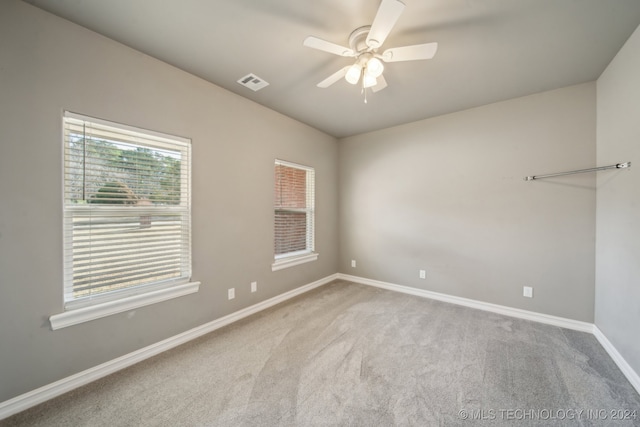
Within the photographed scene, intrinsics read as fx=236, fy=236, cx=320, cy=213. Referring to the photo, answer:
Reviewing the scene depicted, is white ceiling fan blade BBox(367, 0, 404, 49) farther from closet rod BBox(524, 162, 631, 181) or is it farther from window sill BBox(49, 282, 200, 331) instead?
window sill BBox(49, 282, 200, 331)

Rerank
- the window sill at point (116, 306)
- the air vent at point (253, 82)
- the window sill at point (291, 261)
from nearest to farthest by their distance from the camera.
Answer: the window sill at point (116, 306), the air vent at point (253, 82), the window sill at point (291, 261)

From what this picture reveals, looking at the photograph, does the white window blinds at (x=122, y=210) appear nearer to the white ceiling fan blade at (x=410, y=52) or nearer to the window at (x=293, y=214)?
the window at (x=293, y=214)

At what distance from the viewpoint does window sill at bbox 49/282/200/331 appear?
1.67 m

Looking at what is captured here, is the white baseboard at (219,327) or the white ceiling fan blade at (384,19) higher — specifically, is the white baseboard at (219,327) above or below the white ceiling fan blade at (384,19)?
below

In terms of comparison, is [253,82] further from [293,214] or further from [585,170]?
[585,170]

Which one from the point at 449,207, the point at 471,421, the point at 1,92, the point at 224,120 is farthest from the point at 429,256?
the point at 1,92

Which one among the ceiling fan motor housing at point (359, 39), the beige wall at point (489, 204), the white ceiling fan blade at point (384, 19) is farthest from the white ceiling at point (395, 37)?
the beige wall at point (489, 204)

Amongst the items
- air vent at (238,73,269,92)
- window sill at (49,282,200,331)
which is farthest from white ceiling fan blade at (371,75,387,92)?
window sill at (49,282,200,331)

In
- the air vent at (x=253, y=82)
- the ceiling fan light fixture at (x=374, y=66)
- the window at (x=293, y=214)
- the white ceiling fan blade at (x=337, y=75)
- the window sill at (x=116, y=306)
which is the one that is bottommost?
the window sill at (x=116, y=306)

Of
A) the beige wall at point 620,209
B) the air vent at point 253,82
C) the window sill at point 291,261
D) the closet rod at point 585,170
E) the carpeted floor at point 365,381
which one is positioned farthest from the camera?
the window sill at point 291,261

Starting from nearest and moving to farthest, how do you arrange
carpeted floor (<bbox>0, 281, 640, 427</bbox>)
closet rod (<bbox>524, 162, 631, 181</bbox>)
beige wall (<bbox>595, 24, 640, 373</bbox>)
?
carpeted floor (<bbox>0, 281, 640, 427</bbox>) < beige wall (<bbox>595, 24, 640, 373</bbox>) < closet rod (<bbox>524, 162, 631, 181</bbox>)

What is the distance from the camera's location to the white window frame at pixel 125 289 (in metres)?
1.71

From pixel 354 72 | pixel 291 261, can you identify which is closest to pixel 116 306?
pixel 291 261

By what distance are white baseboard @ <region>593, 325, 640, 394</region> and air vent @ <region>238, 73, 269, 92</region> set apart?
12.9 feet
